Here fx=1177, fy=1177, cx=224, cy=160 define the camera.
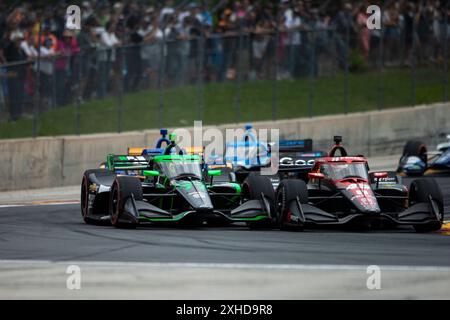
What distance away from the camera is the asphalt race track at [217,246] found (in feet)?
42.1

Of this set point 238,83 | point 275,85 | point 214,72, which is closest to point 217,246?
point 214,72

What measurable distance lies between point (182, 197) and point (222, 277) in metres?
5.61

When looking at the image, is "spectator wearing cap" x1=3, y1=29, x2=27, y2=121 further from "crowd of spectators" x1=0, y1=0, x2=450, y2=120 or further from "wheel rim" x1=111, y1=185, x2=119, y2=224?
"wheel rim" x1=111, y1=185, x2=119, y2=224


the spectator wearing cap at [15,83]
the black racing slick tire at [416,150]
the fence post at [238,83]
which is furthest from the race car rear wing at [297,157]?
the fence post at [238,83]

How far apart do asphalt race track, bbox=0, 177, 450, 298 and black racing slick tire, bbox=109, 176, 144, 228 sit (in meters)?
0.18

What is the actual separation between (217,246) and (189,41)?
12.9m

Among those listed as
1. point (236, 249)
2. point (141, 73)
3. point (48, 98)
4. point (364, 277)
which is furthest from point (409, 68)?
point (364, 277)

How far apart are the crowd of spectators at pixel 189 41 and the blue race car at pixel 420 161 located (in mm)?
4398

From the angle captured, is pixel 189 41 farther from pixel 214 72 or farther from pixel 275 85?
pixel 275 85

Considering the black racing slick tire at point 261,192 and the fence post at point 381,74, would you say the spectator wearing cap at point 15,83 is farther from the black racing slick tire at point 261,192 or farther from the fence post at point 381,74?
the fence post at point 381,74

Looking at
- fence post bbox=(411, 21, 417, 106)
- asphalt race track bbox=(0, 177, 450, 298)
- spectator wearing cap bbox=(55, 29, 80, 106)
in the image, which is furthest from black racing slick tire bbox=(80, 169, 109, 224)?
fence post bbox=(411, 21, 417, 106)

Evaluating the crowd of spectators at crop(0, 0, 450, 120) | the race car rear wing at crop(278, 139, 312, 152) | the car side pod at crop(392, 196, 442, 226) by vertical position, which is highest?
the crowd of spectators at crop(0, 0, 450, 120)

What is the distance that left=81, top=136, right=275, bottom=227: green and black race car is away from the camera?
16.4 m
